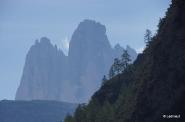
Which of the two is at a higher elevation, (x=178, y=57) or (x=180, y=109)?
(x=178, y=57)

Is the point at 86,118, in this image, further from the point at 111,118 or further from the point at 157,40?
the point at 157,40

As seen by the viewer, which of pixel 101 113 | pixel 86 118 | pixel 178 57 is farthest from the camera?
pixel 86 118

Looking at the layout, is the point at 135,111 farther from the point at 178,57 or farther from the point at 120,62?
the point at 120,62

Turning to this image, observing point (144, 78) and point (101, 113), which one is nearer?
point (144, 78)

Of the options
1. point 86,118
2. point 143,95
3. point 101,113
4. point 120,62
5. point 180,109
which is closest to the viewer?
point 180,109

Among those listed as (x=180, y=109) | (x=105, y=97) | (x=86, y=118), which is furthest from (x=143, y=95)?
(x=105, y=97)

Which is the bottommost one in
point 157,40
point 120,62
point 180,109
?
point 180,109

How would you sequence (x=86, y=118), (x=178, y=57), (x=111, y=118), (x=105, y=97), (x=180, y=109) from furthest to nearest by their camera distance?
(x=105, y=97) → (x=86, y=118) → (x=111, y=118) → (x=178, y=57) → (x=180, y=109)

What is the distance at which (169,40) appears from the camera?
73.8m

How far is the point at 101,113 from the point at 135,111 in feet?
105

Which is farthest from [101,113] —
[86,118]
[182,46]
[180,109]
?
[180,109]

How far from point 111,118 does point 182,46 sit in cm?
2845

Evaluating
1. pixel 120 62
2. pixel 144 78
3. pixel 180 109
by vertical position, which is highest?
pixel 120 62

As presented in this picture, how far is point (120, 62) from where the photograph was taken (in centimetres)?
16888
